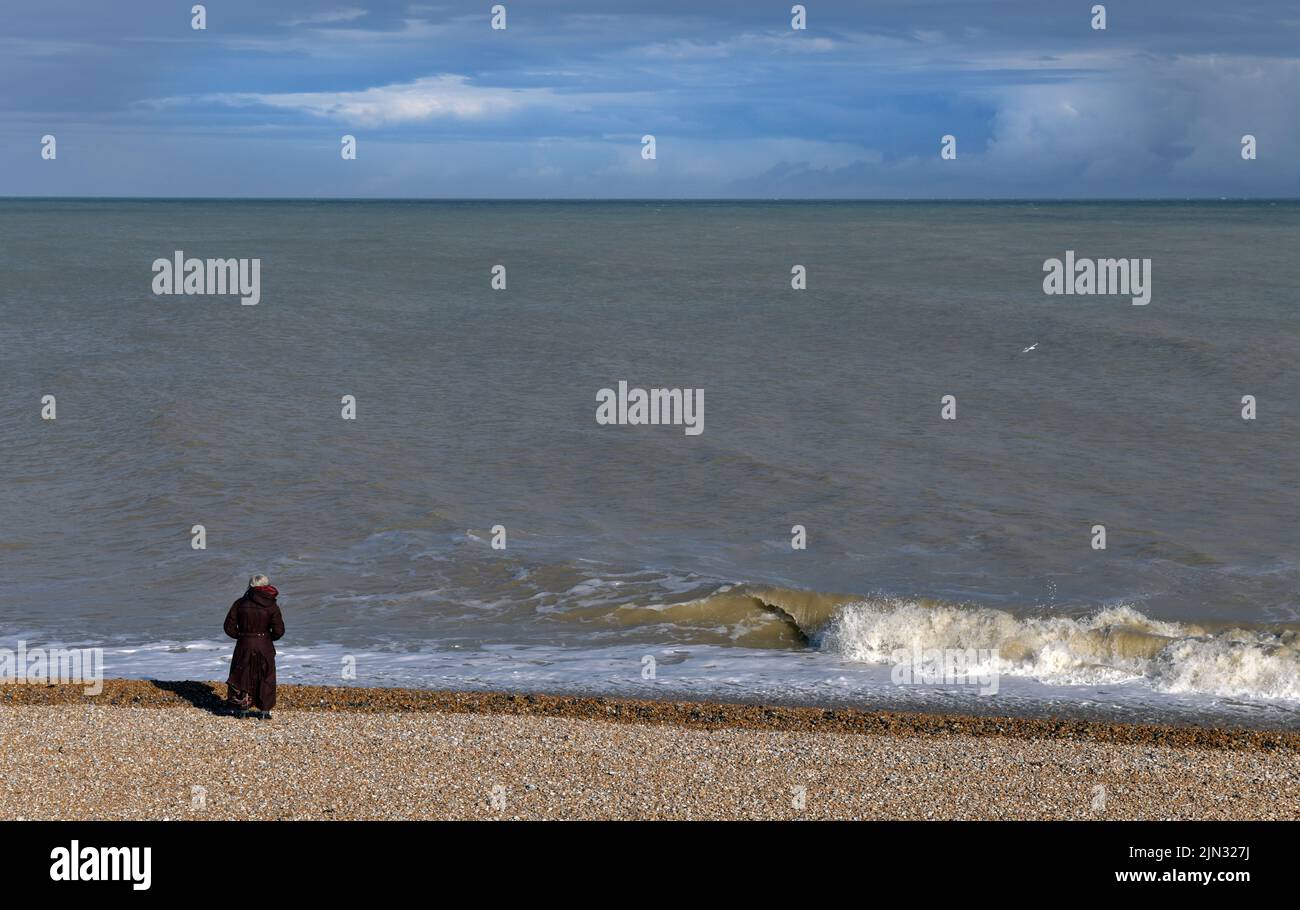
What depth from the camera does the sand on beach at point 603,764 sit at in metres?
9.47

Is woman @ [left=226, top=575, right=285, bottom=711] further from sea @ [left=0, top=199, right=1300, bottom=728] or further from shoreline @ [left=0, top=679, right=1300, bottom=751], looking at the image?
sea @ [left=0, top=199, right=1300, bottom=728]

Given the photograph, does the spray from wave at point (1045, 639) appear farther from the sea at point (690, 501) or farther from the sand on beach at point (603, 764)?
the sand on beach at point (603, 764)

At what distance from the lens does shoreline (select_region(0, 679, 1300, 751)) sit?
11742 mm

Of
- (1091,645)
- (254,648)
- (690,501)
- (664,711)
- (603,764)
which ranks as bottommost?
(603,764)

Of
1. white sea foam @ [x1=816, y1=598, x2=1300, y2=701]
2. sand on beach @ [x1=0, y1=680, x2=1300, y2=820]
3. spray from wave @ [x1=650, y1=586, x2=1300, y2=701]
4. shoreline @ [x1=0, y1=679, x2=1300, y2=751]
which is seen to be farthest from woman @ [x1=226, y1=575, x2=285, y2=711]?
white sea foam @ [x1=816, y1=598, x2=1300, y2=701]

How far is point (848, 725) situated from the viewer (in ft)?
39.5

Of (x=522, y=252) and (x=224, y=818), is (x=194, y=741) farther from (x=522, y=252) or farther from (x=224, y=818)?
(x=522, y=252)

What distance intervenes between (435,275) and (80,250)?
2798cm

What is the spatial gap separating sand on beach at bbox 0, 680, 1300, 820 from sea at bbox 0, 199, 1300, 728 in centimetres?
106

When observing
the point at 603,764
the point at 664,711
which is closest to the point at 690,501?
the point at 664,711

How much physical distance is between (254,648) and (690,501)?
983 centimetres

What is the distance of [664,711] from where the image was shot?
488 inches

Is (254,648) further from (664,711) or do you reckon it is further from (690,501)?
(690,501)
